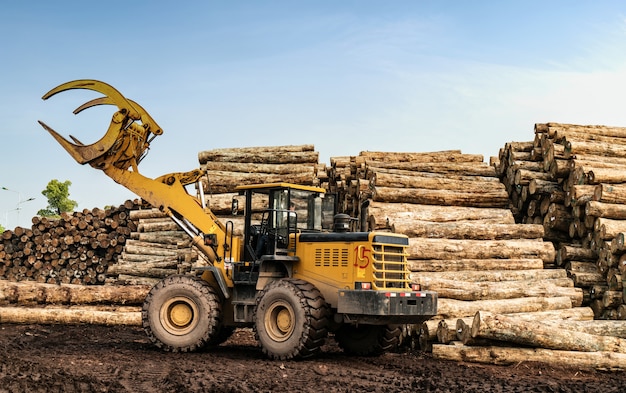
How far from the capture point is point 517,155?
2086 cm

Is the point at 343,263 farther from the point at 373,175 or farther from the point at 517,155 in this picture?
the point at 517,155

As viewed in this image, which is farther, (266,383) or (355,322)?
(355,322)

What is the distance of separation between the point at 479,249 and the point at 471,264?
0.59 metres

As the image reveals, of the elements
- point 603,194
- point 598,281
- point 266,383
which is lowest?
point 266,383

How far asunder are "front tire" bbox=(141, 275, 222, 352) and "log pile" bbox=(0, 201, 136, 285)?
13.3 m

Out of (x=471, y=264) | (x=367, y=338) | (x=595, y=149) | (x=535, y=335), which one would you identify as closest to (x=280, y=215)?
(x=367, y=338)

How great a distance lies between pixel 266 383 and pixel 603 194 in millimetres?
11388

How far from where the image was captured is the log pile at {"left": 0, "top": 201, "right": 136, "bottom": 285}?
25.4 metres

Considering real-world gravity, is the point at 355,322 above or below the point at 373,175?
below

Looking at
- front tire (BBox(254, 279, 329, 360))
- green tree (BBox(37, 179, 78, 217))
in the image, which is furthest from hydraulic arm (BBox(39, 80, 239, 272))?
green tree (BBox(37, 179, 78, 217))

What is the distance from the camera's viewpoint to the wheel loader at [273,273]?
11141 mm

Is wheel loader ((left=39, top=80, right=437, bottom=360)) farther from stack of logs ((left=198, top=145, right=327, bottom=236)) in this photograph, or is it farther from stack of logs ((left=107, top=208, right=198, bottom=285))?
stack of logs ((left=107, top=208, right=198, bottom=285))

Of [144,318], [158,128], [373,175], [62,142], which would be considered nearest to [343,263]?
[144,318]

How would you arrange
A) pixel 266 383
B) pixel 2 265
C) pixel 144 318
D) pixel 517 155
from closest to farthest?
pixel 266 383 < pixel 144 318 < pixel 517 155 < pixel 2 265
